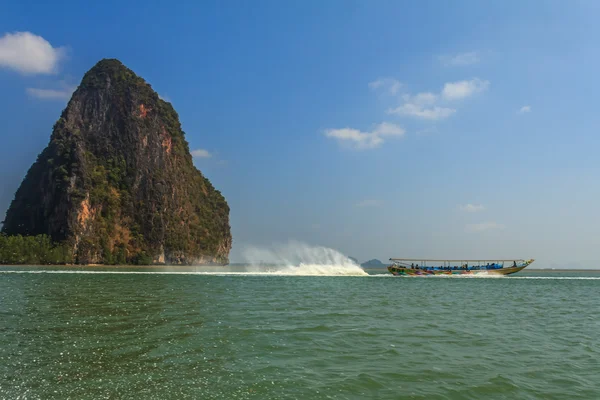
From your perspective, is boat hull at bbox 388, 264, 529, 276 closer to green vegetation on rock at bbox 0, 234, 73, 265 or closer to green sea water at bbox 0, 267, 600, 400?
green sea water at bbox 0, 267, 600, 400

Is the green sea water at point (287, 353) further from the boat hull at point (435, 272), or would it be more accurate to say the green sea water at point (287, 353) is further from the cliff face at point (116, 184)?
→ the cliff face at point (116, 184)

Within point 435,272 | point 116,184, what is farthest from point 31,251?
point 435,272

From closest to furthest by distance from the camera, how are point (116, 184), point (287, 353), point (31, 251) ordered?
point (287, 353)
point (31, 251)
point (116, 184)

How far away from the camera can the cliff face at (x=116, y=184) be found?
398 ft

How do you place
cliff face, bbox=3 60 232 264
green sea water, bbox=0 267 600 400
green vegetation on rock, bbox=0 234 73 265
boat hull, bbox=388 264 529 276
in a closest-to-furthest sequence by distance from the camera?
green sea water, bbox=0 267 600 400
boat hull, bbox=388 264 529 276
green vegetation on rock, bbox=0 234 73 265
cliff face, bbox=3 60 232 264

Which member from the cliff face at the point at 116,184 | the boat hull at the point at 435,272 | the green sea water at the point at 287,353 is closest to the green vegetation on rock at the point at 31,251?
the cliff face at the point at 116,184

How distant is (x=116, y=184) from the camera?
136 m

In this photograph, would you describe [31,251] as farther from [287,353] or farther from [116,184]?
[287,353]

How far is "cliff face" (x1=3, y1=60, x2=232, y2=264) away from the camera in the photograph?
4775 inches

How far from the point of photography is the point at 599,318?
23.8m

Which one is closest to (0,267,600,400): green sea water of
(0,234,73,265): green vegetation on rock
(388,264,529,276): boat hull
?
(388,264,529,276): boat hull

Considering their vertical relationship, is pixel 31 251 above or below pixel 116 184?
below

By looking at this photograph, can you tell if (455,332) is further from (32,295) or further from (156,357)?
(32,295)

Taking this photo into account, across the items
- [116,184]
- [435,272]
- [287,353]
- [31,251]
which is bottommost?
[287,353]
